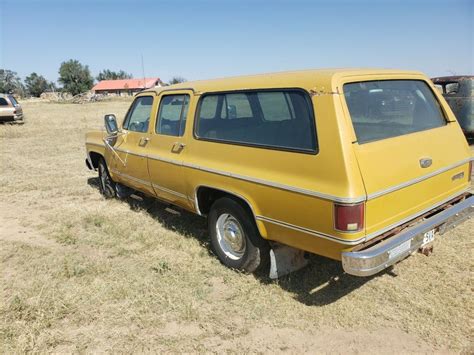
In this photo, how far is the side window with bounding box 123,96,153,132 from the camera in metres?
5.21

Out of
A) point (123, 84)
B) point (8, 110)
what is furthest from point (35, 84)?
point (8, 110)

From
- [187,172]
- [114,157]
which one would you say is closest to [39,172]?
[114,157]

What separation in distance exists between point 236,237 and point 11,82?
131m

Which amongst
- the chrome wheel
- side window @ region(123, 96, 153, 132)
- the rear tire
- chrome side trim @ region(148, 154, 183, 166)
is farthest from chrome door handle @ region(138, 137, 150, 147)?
the rear tire

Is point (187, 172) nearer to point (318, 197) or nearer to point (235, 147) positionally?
point (235, 147)

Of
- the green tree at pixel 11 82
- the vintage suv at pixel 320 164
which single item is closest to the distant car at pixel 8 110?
the vintage suv at pixel 320 164

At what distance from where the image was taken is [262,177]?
11.1 ft

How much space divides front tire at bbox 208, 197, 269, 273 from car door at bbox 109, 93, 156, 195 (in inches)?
53.9

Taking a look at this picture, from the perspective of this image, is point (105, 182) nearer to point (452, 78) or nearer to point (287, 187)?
point (287, 187)

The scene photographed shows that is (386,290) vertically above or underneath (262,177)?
underneath

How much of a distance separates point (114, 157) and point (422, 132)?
4.19 m

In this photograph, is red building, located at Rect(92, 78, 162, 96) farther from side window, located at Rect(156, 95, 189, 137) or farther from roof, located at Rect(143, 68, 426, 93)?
roof, located at Rect(143, 68, 426, 93)

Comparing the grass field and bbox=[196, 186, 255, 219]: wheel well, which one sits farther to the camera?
bbox=[196, 186, 255, 219]: wheel well

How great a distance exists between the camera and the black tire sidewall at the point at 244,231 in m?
3.75
